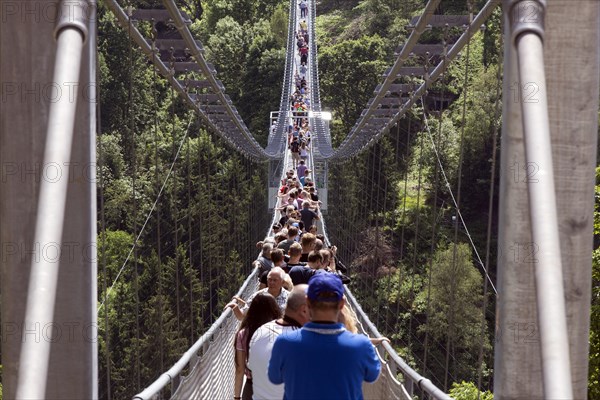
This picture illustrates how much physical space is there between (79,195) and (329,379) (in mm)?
643

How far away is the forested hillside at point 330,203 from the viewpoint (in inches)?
830

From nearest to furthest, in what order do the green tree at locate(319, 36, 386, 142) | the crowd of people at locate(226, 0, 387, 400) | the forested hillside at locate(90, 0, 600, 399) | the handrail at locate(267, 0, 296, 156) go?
1. the crowd of people at locate(226, 0, 387, 400)
2. the forested hillside at locate(90, 0, 600, 399)
3. the handrail at locate(267, 0, 296, 156)
4. the green tree at locate(319, 36, 386, 142)

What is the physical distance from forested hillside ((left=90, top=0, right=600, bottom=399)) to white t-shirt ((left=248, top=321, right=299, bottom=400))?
34.3ft

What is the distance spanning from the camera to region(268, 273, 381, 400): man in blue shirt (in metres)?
2.38

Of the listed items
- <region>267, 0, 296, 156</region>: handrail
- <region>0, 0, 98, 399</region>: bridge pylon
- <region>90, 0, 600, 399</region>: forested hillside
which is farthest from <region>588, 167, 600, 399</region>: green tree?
<region>267, 0, 296, 156</region>: handrail

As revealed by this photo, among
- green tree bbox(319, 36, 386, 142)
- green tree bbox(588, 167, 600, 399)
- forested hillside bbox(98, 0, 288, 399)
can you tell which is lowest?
green tree bbox(588, 167, 600, 399)

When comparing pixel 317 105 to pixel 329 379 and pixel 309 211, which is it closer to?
pixel 309 211

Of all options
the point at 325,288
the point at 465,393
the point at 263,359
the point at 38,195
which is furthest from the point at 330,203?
the point at 38,195

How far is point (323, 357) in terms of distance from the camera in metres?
2.39

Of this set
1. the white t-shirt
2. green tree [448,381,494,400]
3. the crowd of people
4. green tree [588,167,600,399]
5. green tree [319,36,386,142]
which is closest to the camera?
the crowd of people

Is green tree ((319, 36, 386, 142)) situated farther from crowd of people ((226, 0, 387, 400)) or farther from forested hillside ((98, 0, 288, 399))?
crowd of people ((226, 0, 387, 400))

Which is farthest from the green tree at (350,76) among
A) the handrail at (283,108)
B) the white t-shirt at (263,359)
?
the white t-shirt at (263,359)

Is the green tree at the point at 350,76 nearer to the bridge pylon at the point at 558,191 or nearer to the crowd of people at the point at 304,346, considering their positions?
the crowd of people at the point at 304,346

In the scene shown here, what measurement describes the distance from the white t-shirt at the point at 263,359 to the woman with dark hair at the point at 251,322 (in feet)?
2.11
